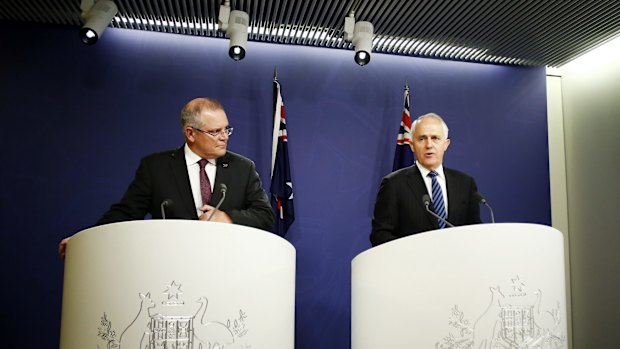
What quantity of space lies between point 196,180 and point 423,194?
54.7 inches

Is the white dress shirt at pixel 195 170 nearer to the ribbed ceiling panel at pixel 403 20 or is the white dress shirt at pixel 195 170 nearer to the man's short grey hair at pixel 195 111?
the man's short grey hair at pixel 195 111

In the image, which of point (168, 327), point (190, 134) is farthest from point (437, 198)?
point (168, 327)

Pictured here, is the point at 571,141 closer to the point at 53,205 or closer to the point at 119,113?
the point at 119,113

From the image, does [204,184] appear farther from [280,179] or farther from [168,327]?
[280,179]

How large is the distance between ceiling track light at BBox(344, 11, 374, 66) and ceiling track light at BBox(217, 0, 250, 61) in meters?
0.82

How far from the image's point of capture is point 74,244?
10.3 ft

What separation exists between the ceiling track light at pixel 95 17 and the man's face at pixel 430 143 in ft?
8.42

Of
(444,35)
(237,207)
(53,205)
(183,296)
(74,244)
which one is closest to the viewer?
(183,296)

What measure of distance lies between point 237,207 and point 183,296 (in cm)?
120

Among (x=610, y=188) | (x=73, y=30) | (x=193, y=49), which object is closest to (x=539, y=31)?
(x=610, y=188)

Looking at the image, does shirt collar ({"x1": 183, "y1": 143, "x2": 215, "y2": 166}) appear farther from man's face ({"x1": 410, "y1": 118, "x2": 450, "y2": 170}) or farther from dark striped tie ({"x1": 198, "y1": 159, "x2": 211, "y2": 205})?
man's face ({"x1": 410, "y1": 118, "x2": 450, "y2": 170})

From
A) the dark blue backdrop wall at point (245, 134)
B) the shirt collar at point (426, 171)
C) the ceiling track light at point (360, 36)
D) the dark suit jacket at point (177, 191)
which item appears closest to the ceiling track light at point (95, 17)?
the dark blue backdrop wall at point (245, 134)

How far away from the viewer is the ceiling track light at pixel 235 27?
18.2 ft

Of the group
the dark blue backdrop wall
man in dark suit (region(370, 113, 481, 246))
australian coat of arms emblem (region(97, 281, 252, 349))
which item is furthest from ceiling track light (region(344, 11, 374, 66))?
australian coat of arms emblem (region(97, 281, 252, 349))
